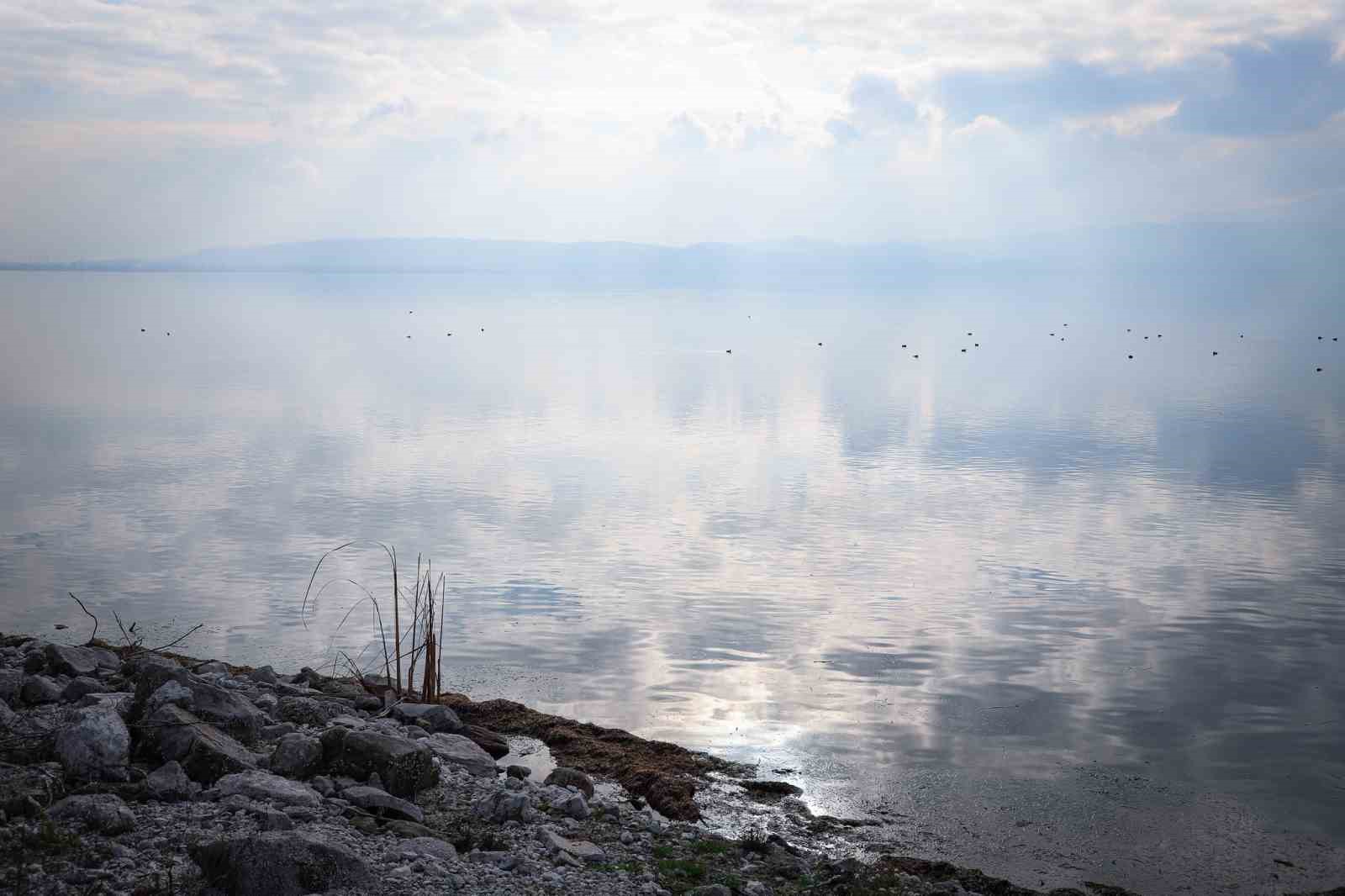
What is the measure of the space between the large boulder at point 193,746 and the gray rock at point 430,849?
1.58 meters

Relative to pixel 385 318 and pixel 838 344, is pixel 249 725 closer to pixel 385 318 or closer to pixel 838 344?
pixel 838 344

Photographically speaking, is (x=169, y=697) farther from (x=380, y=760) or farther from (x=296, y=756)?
(x=380, y=760)

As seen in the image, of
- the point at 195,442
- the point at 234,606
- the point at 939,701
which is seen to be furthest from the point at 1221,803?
the point at 195,442

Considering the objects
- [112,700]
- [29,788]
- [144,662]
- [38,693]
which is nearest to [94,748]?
[29,788]

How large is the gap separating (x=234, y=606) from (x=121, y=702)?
6623 mm

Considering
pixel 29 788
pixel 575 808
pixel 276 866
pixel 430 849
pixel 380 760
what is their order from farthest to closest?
1. pixel 575 808
2. pixel 380 760
3. pixel 430 849
4. pixel 29 788
5. pixel 276 866

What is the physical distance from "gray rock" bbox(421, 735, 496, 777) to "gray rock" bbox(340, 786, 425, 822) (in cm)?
152

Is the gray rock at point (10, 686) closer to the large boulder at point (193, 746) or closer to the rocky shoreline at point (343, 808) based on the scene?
the rocky shoreline at point (343, 808)

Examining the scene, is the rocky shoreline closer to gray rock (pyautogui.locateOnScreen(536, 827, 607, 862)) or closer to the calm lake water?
gray rock (pyautogui.locateOnScreen(536, 827, 607, 862))

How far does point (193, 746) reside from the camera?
29.8 ft

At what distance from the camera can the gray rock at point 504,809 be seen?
30.7 feet

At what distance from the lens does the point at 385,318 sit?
3425 inches

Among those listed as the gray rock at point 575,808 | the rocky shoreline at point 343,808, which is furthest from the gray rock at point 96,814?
the gray rock at point 575,808

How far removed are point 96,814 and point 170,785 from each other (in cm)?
70
